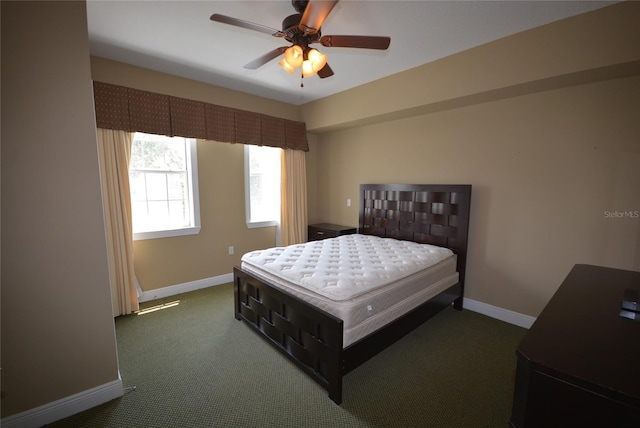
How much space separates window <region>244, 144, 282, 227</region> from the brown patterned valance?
258 mm

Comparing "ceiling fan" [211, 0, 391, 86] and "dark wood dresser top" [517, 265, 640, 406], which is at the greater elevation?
"ceiling fan" [211, 0, 391, 86]

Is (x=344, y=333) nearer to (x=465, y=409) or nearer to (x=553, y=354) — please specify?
(x=465, y=409)


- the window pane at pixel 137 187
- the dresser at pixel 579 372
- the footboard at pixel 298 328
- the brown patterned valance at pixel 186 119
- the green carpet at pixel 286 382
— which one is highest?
the brown patterned valance at pixel 186 119

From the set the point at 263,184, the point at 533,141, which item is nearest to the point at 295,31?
the point at 533,141

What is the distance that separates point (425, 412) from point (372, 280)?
867 mm

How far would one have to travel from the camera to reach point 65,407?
1.66 m

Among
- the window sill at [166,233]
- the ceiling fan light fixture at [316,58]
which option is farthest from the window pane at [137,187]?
the ceiling fan light fixture at [316,58]

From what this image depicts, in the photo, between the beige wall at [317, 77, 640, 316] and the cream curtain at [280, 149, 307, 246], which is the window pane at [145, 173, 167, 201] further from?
the beige wall at [317, 77, 640, 316]

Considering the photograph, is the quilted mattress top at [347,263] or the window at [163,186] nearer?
the quilted mattress top at [347,263]

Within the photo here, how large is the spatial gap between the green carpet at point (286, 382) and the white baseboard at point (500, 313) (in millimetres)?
135

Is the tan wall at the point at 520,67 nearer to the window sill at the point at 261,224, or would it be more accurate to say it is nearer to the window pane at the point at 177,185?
the window sill at the point at 261,224

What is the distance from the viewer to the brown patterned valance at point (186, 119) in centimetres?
276

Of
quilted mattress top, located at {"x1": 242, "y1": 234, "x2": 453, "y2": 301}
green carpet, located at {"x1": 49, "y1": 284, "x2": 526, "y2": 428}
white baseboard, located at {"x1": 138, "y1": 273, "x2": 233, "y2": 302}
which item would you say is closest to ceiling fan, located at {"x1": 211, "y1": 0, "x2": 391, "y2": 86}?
quilted mattress top, located at {"x1": 242, "y1": 234, "x2": 453, "y2": 301}

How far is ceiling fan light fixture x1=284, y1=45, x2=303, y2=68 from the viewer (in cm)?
186
